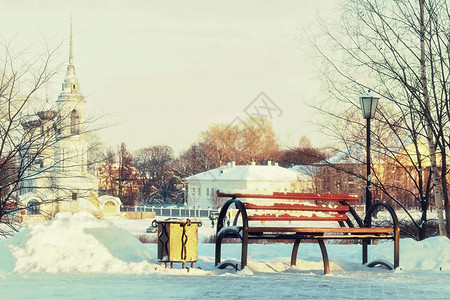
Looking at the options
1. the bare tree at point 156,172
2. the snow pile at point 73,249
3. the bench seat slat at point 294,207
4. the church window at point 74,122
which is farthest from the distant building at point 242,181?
the snow pile at point 73,249

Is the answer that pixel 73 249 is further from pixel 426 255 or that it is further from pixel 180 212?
pixel 180 212

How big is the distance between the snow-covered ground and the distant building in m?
70.2

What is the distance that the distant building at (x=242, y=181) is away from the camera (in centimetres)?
8312

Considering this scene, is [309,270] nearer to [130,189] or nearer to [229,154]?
[229,154]

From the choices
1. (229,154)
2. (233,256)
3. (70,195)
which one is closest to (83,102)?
(70,195)

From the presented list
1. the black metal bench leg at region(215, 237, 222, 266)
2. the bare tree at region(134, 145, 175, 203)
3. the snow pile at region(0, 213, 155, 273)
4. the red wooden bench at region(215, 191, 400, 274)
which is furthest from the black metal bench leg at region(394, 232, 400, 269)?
the bare tree at region(134, 145, 175, 203)

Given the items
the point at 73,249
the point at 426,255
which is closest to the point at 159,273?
the point at 73,249

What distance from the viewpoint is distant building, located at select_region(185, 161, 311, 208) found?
83125 mm

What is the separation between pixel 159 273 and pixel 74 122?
654 centimetres

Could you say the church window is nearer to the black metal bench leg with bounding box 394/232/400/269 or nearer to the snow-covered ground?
the snow-covered ground

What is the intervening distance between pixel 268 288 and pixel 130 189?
99.0 meters

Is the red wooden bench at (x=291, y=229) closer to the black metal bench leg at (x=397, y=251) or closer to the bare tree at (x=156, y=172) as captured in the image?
the black metal bench leg at (x=397, y=251)

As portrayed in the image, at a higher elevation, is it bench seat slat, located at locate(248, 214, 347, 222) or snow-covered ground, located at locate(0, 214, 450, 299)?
bench seat slat, located at locate(248, 214, 347, 222)

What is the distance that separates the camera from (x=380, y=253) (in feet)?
38.1
